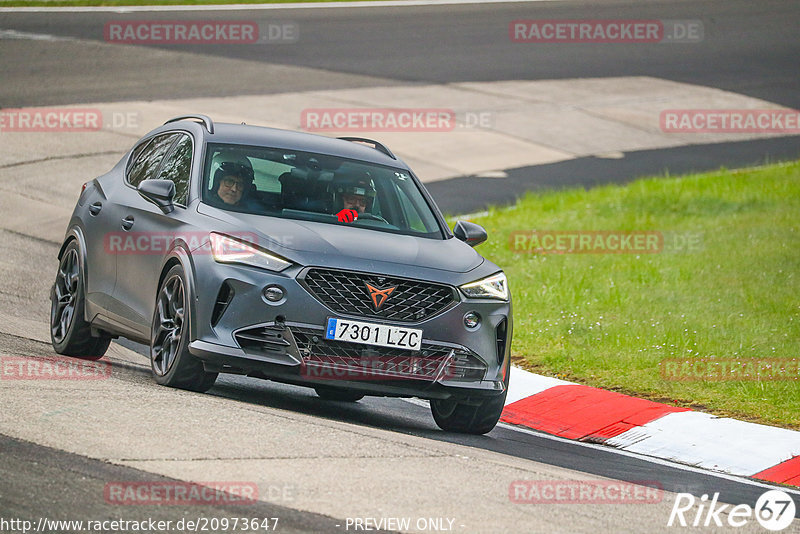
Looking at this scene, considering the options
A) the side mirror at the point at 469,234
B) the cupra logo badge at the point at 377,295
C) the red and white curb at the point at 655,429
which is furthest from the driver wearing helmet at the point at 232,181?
the red and white curb at the point at 655,429

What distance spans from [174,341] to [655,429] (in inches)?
139

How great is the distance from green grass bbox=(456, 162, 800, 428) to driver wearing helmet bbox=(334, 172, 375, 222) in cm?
287

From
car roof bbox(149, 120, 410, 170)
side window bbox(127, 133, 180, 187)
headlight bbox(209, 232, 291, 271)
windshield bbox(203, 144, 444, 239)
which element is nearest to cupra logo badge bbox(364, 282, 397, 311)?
headlight bbox(209, 232, 291, 271)

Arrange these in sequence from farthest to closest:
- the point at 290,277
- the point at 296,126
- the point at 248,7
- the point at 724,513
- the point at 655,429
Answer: the point at 248,7 < the point at 296,126 < the point at 655,429 < the point at 290,277 < the point at 724,513

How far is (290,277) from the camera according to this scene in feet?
25.0

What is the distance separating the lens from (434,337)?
7.84 m

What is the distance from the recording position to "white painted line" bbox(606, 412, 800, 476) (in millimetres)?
8680

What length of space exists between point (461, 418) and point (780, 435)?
7.60 ft

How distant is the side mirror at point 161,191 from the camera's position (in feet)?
27.6

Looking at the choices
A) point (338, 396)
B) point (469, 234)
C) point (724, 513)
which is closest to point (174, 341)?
point (338, 396)

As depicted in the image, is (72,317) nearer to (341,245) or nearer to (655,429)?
(341,245)

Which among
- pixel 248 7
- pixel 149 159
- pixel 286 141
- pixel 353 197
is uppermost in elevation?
pixel 248 7

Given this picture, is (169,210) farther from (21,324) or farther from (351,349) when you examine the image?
(21,324)

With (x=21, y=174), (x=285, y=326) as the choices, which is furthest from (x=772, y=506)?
(x=21, y=174)
